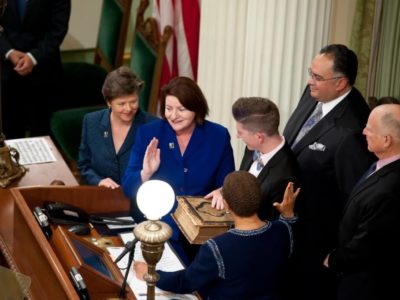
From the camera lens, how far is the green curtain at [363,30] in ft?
17.9

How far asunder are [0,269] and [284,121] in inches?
99.5

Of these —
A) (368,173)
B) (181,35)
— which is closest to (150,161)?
(368,173)

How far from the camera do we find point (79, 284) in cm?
282

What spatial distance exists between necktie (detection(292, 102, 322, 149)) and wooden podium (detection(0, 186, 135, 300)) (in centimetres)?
93

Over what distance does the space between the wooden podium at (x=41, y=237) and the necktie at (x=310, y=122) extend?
927mm

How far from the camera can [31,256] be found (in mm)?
3332

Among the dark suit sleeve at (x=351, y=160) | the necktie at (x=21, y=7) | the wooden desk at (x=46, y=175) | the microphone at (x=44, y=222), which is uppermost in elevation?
the necktie at (x=21, y=7)

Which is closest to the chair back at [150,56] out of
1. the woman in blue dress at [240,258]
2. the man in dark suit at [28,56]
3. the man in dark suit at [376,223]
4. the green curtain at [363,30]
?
the man in dark suit at [28,56]

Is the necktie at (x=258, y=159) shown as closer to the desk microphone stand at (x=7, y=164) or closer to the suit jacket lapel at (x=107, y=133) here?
the suit jacket lapel at (x=107, y=133)

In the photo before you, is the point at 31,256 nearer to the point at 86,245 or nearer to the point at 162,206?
the point at 86,245

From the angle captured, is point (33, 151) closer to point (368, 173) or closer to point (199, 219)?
point (199, 219)

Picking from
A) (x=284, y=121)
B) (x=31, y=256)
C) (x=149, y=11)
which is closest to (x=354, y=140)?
(x=284, y=121)

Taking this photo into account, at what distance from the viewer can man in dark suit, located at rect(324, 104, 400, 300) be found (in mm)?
3211

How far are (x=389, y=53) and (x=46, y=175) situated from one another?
8.67 feet
